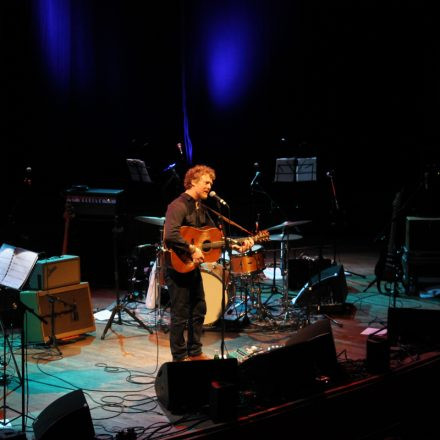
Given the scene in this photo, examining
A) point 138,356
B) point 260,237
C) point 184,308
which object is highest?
point 260,237

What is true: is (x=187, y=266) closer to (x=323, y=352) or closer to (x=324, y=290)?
(x=323, y=352)

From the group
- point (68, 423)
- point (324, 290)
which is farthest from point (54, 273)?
point (68, 423)

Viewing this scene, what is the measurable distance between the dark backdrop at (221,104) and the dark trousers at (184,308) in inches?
152

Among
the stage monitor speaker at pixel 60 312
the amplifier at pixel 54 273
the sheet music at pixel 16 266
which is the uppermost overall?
the sheet music at pixel 16 266

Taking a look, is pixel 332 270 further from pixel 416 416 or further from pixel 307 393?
pixel 307 393

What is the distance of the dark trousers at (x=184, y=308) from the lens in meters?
6.16

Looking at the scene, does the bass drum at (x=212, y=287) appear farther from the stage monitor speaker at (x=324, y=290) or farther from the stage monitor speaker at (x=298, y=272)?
the stage monitor speaker at (x=298, y=272)

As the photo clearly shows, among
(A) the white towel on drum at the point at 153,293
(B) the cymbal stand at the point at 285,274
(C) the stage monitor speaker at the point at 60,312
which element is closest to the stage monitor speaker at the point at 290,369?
(B) the cymbal stand at the point at 285,274

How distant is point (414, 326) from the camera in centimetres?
646

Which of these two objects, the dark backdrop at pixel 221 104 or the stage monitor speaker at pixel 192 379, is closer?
the stage monitor speaker at pixel 192 379

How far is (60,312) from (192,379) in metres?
2.88

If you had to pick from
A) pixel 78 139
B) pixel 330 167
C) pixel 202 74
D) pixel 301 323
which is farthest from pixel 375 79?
→ pixel 301 323

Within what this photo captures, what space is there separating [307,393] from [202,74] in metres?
8.82

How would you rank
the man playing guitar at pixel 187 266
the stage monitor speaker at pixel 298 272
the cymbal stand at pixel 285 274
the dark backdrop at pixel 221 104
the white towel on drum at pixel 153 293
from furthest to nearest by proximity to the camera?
the dark backdrop at pixel 221 104
the stage monitor speaker at pixel 298 272
the white towel on drum at pixel 153 293
the cymbal stand at pixel 285 274
the man playing guitar at pixel 187 266
